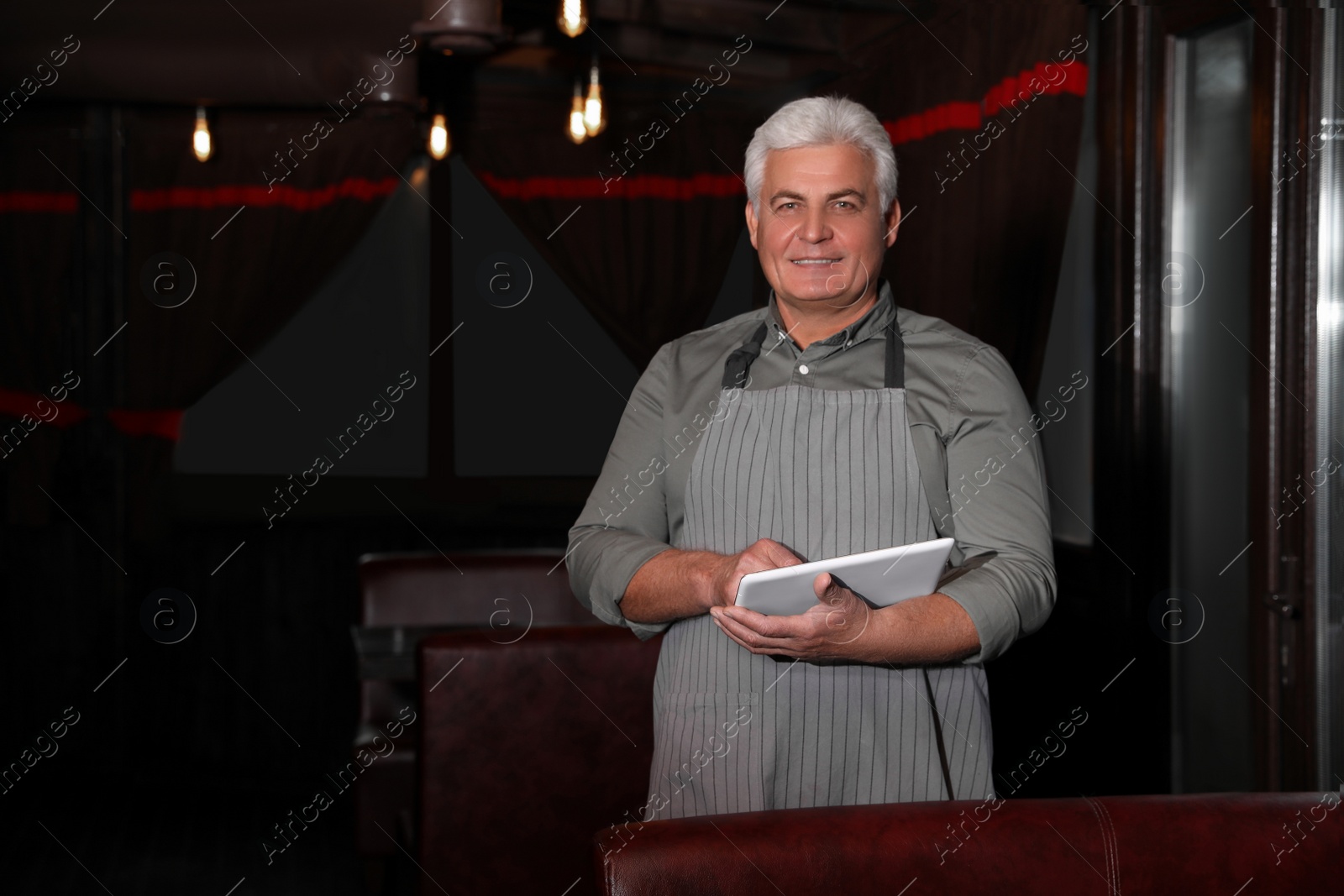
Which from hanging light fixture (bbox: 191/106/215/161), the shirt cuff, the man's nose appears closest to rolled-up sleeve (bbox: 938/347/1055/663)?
the man's nose

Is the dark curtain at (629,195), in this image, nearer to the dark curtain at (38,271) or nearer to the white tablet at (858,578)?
the dark curtain at (38,271)

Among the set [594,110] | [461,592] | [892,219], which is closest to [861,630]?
[892,219]

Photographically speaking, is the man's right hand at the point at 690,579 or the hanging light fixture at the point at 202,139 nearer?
the man's right hand at the point at 690,579

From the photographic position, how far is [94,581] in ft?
14.0

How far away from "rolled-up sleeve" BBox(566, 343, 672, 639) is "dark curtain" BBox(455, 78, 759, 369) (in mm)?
2881

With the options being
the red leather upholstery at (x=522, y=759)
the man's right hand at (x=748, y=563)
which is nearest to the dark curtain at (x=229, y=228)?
the red leather upholstery at (x=522, y=759)

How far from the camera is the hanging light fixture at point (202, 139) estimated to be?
4301mm

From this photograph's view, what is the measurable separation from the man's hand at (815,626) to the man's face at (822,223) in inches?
17.3

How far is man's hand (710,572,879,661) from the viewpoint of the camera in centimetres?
132

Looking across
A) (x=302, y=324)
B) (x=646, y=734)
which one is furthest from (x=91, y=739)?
(x=646, y=734)

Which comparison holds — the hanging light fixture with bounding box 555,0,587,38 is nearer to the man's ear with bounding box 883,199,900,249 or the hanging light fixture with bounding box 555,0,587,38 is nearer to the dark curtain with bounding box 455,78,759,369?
the dark curtain with bounding box 455,78,759,369

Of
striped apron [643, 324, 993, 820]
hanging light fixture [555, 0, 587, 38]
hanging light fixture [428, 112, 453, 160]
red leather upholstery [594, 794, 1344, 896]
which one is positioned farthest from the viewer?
hanging light fixture [428, 112, 453, 160]

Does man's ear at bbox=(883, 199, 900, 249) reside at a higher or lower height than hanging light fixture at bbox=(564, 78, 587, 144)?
lower

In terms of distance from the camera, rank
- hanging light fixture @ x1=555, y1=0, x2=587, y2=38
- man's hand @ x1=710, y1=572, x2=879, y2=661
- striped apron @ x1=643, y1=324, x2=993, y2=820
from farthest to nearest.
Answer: hanging light fixture @ x1=555, y1=0, x2=587, y2=38, striped apron @ x1=643, y1=324, x2=993, y2=820, man's hand @ x1=710, y1=572, x2=879, y2=661
